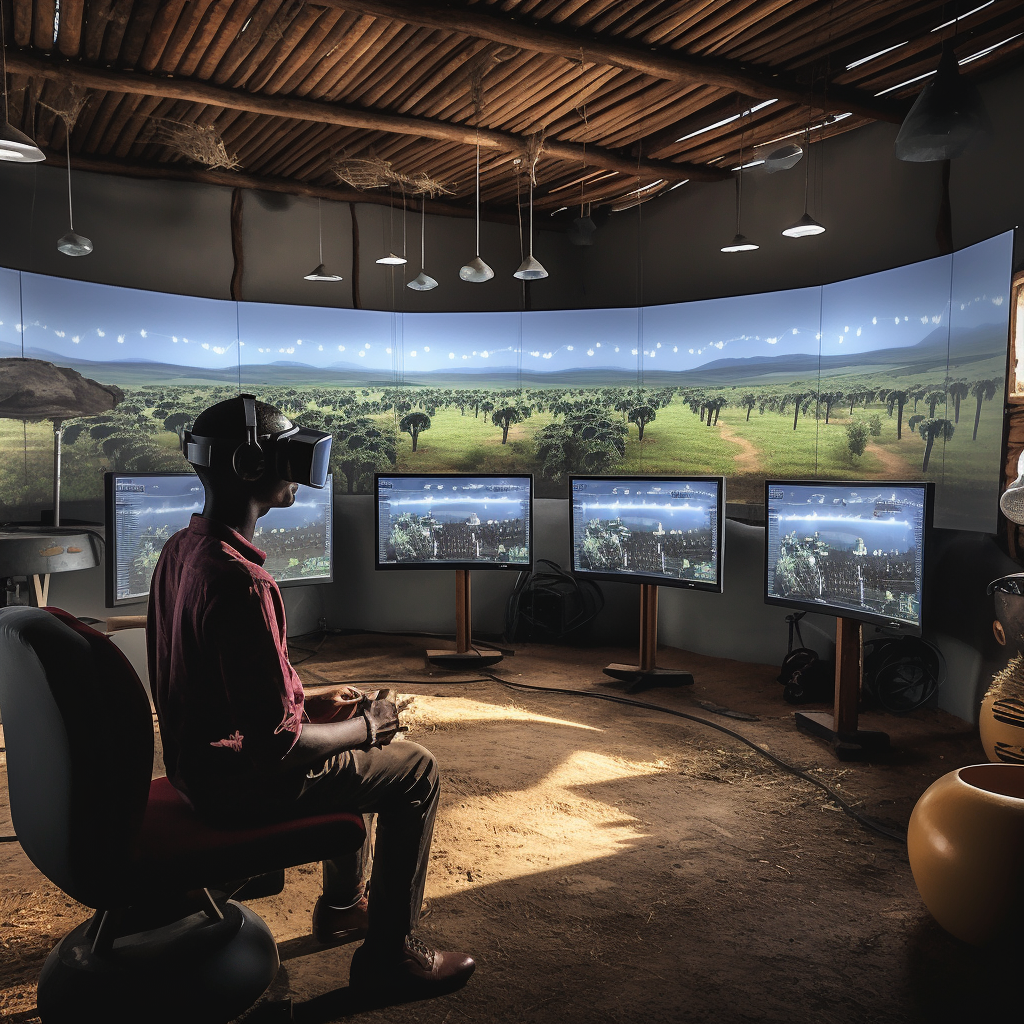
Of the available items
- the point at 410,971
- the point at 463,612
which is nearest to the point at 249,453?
the point at 410,971

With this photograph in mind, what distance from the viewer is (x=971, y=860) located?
2439 mm

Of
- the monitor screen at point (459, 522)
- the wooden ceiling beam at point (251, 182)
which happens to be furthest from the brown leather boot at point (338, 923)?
the wooden ceiling beam at point (251, 182)

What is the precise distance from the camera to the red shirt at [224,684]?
1.91 m

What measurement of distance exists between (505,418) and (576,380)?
75 cm

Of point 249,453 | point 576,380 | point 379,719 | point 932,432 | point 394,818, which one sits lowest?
point 394,818

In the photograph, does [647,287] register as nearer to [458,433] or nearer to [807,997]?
[458,433]

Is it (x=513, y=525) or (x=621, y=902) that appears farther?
(x=513, y=525)

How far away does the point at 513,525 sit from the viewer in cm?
597

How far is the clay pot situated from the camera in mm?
2377

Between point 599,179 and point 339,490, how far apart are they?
3.60 m

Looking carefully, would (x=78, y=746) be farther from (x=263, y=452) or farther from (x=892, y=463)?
A: (x=892, y=463)

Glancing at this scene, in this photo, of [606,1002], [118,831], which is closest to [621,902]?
[606,1002]

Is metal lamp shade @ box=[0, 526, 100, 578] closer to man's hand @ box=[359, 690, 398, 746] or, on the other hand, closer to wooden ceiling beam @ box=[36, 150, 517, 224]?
man's hand @ box=[359, 690, 398, 746]

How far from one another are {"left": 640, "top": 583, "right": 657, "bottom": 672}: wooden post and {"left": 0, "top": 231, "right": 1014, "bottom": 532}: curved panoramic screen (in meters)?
1.28
